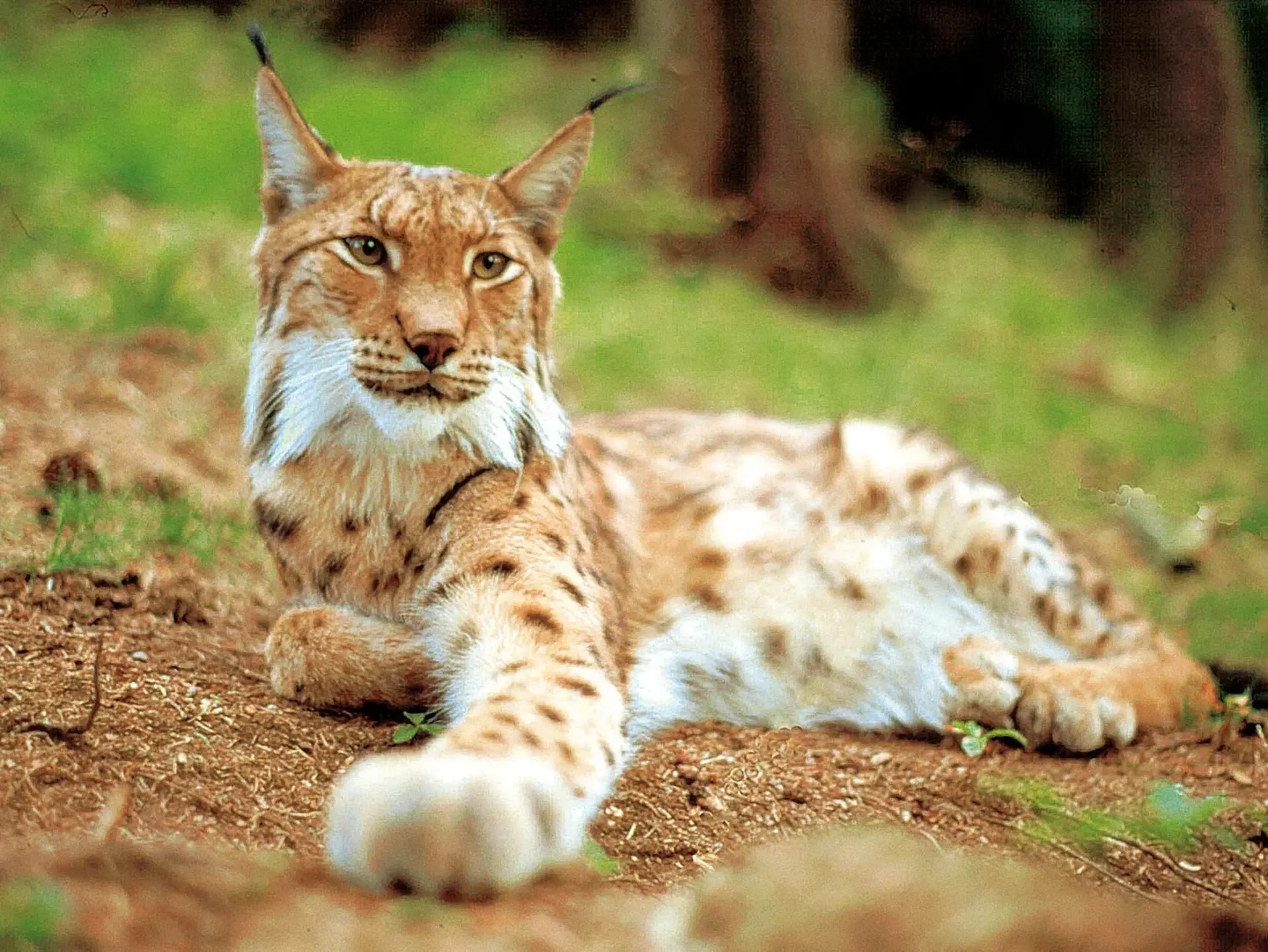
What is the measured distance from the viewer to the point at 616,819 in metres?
2.70

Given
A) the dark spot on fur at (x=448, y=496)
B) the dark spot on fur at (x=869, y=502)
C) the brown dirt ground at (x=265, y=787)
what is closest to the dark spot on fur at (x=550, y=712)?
the brown dirt ground at (x=265, y=787)

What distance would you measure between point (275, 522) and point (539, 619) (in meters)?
0.72

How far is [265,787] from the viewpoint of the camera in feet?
8.31

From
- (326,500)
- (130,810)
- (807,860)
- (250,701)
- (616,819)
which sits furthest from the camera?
(326,500)

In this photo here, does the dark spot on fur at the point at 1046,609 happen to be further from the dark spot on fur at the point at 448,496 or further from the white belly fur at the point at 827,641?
the dark spot on fur at the point at 448,496

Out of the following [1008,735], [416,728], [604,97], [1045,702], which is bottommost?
[1008,735]

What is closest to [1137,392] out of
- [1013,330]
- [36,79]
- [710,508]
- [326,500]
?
[1013,330]

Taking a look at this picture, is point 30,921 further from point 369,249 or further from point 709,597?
point 709,597

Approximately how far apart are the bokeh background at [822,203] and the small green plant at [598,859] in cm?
268

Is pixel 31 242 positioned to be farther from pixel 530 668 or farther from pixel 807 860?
pixel 807 860

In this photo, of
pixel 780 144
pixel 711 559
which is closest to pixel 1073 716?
pixel 711 559

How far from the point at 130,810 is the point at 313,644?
66 cm

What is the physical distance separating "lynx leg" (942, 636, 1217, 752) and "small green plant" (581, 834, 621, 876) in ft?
4.88

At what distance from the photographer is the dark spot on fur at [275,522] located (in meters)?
3.18
